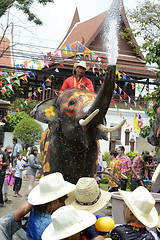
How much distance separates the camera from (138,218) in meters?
2.52

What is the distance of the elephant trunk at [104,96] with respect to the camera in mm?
3566

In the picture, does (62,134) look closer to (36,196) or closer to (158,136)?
(158,136)

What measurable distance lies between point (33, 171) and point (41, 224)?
674cm

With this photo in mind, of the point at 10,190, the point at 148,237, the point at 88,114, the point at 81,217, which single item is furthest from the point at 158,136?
the point at 10,190

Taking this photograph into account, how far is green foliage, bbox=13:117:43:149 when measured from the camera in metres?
21.7

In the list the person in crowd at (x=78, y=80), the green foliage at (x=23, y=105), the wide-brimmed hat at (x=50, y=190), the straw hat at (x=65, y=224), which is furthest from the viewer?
the green foliage at (x=23, y=105)

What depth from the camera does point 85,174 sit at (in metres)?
4.43

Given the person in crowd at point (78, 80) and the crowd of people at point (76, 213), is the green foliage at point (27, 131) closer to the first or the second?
the person in crowd at point (78, 80)

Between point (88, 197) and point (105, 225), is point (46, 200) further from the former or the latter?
point (105, 225)

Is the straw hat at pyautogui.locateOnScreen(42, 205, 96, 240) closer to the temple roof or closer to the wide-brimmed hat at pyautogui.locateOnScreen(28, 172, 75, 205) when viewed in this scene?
the wide-brimmed hat at pyautogui.locateOnScreen(28, 172, 75, 205)

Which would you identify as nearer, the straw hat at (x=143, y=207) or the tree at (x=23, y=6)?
the straw hat at (x=143, y=207)

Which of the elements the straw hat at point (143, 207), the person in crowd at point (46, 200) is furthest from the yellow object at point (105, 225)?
the person in crowd at point (46, 200)

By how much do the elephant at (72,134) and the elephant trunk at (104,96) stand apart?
0.06 feet

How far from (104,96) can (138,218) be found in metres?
1.57
